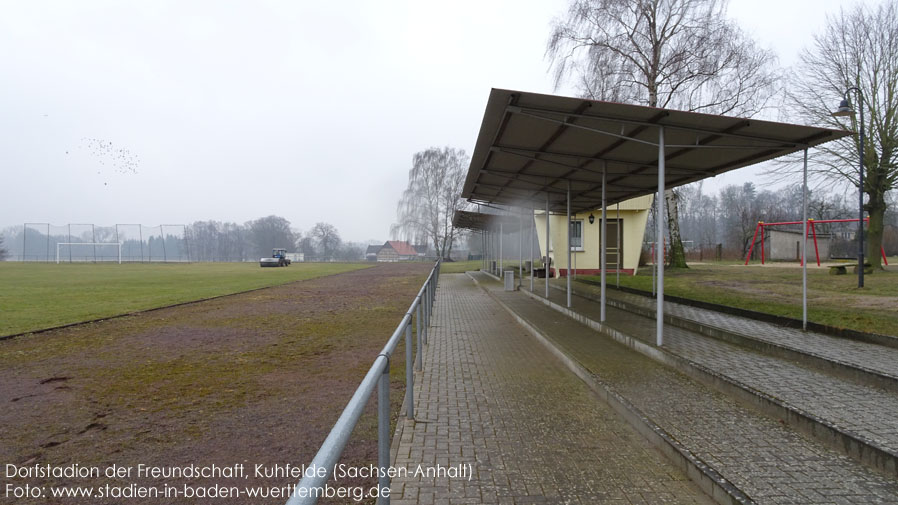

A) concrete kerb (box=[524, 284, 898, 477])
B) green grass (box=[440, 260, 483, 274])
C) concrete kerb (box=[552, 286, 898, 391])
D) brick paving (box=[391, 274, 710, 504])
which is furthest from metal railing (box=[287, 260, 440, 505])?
green grass (box=[440, 260, 483, 274])

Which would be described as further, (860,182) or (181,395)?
(860,182)

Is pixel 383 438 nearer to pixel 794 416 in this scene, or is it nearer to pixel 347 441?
pixel 347 441

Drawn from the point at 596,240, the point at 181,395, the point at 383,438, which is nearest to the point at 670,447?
the point at 383,438

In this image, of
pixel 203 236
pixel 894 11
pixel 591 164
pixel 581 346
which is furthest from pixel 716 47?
pixel 203 236

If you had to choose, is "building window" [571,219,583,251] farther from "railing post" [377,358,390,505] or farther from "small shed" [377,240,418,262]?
"small shed" [377,240,418,262]

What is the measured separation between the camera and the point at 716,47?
17.1 metres

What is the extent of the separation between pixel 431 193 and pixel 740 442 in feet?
170

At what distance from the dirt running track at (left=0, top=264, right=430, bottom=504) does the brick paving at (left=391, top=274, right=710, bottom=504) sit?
44cm

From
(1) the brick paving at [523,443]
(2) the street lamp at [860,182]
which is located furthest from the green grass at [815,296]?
(1) the brick paving at [523,443]

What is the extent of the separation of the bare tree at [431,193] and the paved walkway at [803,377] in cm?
4665

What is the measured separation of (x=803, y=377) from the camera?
4926 mm

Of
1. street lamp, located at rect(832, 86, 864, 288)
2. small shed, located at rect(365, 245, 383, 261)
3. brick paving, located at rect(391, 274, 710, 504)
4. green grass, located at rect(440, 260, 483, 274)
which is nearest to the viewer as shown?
brick paving, located at rect(391, 274, 710, 504)

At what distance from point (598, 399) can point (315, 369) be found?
345 cm

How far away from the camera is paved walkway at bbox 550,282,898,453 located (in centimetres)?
364
